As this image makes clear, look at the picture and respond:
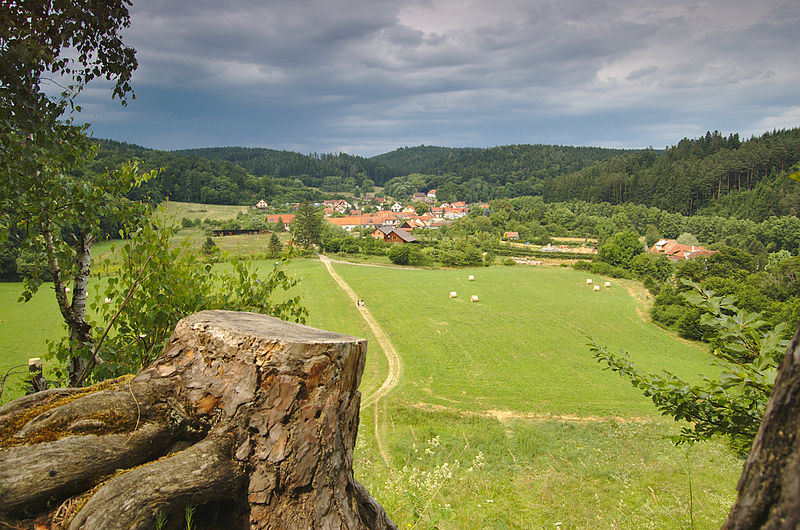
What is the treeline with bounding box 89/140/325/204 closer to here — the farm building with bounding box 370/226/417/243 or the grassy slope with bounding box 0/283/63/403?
the farm building with bounding box 370/226/417/243

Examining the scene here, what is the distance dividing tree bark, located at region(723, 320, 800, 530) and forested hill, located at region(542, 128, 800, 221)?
11207 centimetres

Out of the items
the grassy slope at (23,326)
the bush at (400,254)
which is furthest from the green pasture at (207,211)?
the grassy slope at (23,326)

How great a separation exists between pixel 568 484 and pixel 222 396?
10804mm

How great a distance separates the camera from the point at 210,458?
117 inches

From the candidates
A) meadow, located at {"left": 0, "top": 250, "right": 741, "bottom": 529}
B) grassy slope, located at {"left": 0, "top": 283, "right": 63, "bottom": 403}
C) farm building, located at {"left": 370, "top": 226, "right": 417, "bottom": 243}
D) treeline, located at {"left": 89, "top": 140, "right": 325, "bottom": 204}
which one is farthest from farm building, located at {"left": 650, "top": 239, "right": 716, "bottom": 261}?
treeline, located at {"left": 89, "top": 140, "right": 325, "bottom": 204}

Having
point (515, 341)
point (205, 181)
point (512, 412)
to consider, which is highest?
point (205, 181)

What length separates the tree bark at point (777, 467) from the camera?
114 cm

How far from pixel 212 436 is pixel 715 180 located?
131 meters

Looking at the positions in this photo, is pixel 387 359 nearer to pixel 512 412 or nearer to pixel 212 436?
pixel 512 412

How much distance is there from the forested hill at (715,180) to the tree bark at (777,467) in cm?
11207

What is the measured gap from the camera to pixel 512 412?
1977cm

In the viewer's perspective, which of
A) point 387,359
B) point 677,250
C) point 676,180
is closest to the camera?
point 387,359

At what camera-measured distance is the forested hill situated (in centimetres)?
9312

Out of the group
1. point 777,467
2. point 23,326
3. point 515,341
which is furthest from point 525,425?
point 23,326
